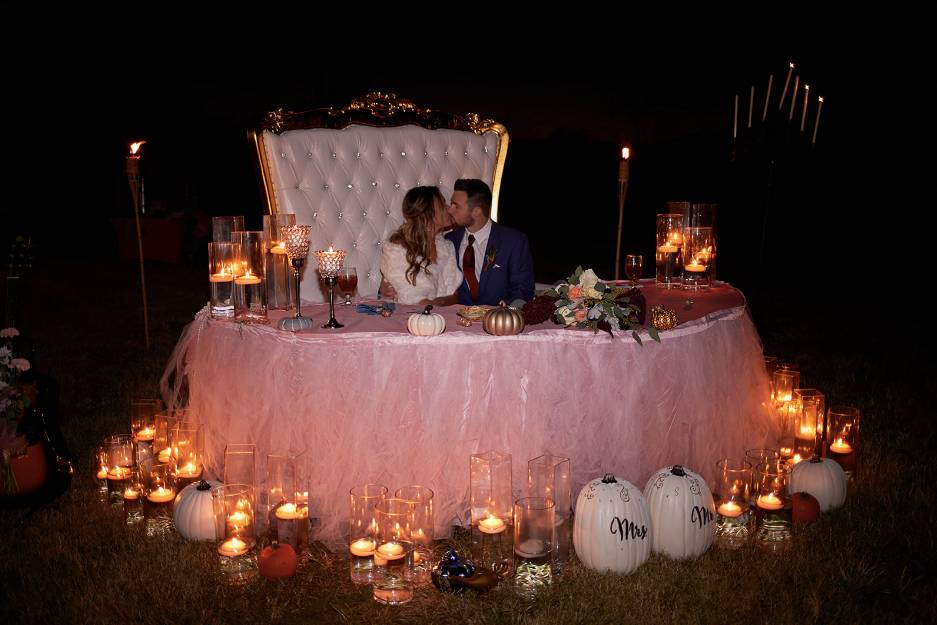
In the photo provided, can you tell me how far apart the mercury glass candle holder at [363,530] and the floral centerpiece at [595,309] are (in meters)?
1.06

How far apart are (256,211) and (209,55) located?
8.37 m

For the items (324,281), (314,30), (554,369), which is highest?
(314,30)

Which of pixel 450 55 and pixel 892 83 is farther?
pixel 892 83

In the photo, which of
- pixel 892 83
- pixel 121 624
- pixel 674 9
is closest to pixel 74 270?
pixel 674 9

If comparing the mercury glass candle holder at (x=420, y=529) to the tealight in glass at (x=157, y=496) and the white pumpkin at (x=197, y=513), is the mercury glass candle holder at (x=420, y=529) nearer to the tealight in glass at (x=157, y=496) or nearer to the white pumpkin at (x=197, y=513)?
the white pumpkin at (x=197, y=513)

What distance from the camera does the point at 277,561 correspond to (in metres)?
3.01

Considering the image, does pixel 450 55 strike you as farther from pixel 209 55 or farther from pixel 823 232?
pixel 823 232

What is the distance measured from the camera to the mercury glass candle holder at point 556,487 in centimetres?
297

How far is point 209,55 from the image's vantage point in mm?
12344

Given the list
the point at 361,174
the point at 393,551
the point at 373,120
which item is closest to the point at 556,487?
the point at 393,551

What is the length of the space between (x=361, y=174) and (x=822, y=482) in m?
3.39

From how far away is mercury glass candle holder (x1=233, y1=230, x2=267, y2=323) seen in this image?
3.40 meters

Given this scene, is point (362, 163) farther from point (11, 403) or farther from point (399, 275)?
point (11, 403)

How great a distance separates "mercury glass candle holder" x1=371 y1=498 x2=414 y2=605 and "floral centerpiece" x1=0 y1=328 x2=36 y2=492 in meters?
1.95
